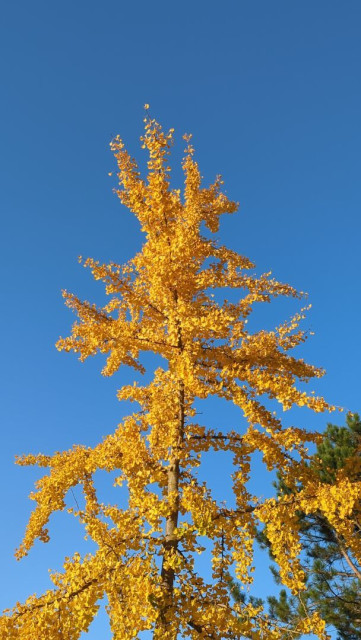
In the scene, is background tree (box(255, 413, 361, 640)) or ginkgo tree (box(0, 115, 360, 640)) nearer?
ginkgo tree (box(0, 115, 360, 640))

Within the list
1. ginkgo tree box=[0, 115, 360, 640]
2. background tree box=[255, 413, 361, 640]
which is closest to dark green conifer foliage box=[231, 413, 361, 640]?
background tree box=[255, 413, 361, 640]

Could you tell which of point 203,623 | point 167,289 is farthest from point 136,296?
point 203,623

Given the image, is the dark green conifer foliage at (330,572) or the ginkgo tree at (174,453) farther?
the dark green conifer foliage at (330,572)

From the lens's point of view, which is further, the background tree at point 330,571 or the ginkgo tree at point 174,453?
the background tree at point 330,571

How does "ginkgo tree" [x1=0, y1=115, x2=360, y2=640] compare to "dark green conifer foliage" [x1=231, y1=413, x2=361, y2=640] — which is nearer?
"ginkgo tree" [x1=0, y1=115, x2=360, y2=640]

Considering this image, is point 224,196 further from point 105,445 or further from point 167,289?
point 105,445

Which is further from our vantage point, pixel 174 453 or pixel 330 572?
pixel 330 572

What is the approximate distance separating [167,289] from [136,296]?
49 centimetres

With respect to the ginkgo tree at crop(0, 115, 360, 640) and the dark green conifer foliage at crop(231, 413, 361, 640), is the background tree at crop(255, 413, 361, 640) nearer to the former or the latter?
the dark green conifer foliage at crop(231, 413, 361, 640)

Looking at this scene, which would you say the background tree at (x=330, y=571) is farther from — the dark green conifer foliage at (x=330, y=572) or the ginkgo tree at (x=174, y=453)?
the ginkgo tree at (x=174, y=453)

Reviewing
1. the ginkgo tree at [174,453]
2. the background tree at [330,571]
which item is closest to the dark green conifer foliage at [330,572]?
the background tree at [330,571]

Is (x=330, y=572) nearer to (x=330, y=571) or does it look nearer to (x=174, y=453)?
(x=330, y=571)

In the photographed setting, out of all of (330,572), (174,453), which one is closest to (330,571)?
(330,572)

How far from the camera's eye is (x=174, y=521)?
6414 millimetres
